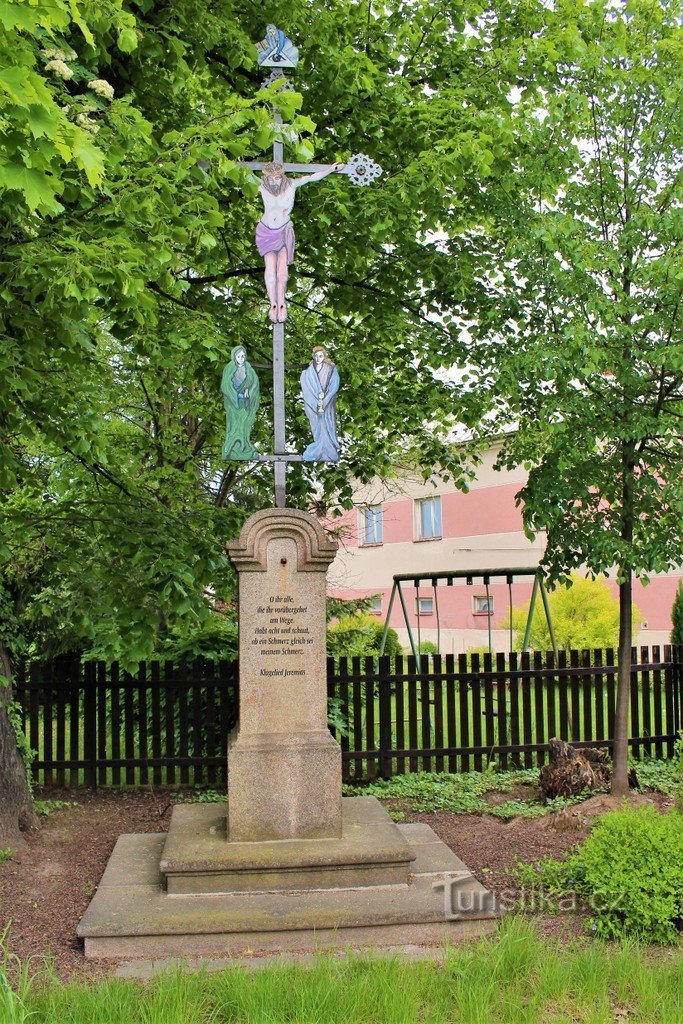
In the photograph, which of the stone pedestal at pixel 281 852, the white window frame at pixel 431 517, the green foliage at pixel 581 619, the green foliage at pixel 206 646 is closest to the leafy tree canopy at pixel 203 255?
the green foliage at pixel 206 646

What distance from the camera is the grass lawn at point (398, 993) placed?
405 cm

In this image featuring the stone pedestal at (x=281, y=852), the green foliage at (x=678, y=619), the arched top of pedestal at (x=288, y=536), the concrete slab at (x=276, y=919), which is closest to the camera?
the concrete slab at (x=276, y=919)

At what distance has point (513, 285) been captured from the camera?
7.97m

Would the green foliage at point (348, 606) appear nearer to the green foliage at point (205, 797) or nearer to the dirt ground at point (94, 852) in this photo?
the green foliage at point (205, 797)

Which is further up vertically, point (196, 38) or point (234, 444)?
point (196, 38)

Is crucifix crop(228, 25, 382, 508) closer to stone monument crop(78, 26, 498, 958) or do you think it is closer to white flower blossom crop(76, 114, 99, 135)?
stone monument crop(78, 26, 498, 958)

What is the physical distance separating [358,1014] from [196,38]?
7398 mm

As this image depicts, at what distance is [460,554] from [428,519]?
2.62 meters

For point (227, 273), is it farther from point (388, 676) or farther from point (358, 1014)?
point (358, 1014)

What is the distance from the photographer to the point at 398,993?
4.20m

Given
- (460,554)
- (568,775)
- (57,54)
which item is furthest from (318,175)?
(460,554)

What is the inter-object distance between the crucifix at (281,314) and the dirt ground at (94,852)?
295cm

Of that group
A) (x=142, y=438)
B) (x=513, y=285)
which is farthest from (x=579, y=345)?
(x=142, y=438)

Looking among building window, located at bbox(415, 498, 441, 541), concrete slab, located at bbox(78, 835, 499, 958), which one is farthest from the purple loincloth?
building window, located at bbox(415, 498, 441, 541)
